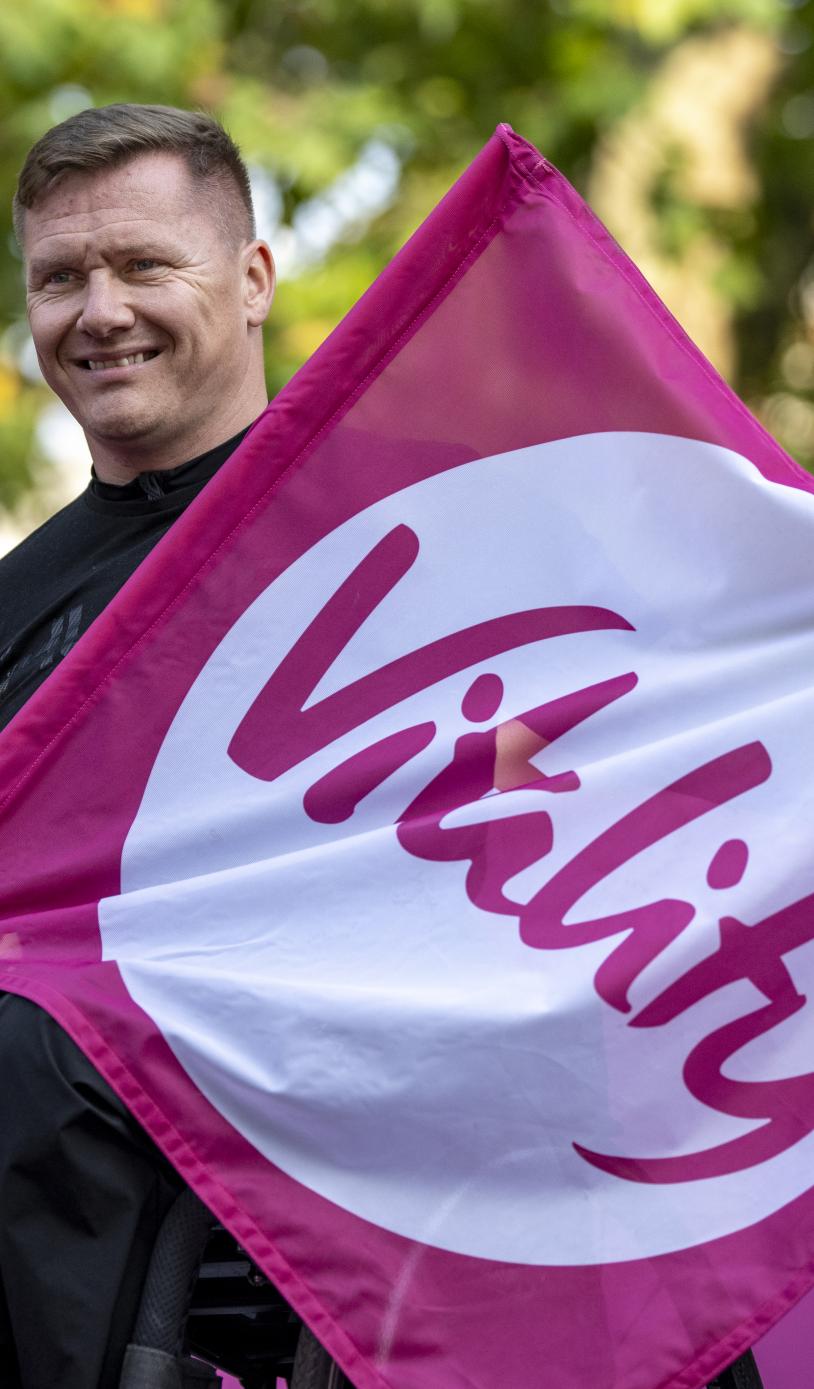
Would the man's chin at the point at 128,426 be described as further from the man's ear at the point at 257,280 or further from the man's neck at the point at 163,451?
the man's ear at the point at 257,280

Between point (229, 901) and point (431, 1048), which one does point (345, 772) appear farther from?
point (431, 1048)

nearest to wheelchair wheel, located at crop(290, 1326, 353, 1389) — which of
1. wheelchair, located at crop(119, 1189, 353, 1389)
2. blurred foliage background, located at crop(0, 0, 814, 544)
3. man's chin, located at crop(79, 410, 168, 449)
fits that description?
wheelchair, located at crop(119, 1189, 353, 1389)

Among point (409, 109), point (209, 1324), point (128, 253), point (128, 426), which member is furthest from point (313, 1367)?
point (409, 109)

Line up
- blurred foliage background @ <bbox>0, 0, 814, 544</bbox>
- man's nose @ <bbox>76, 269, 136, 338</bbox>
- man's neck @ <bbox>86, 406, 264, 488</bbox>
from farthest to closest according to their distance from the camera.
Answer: blurred foliage background @ <bbox>0, 0, 814, 544</bbox> < man's neck @ <bbox>86, 406, 264, 488</bbox> < man's nose @ <bbox>76, 269, 136, 338</bbox>

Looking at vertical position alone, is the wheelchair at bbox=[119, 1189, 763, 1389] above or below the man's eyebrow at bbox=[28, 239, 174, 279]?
below

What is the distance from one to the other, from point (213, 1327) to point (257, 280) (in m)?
1.39

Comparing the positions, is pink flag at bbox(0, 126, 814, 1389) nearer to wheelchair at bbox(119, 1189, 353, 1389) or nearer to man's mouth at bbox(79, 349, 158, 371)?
wheelchair at bbox(119, 1189, 353, 1389)

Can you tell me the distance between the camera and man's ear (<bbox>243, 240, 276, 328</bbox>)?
262cm

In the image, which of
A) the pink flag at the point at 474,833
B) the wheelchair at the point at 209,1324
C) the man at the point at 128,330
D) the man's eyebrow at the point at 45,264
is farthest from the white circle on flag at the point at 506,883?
the man's eyebrow at the point at 45,264

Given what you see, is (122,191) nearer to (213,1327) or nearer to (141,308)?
(141,308)

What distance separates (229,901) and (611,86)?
4.77 metres

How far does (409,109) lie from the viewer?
6.55 meters

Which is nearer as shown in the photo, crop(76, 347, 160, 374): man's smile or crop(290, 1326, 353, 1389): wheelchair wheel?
crop(290, 1326, 353, 1389): wheelchair wheel

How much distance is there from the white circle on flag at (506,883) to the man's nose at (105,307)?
59cm
